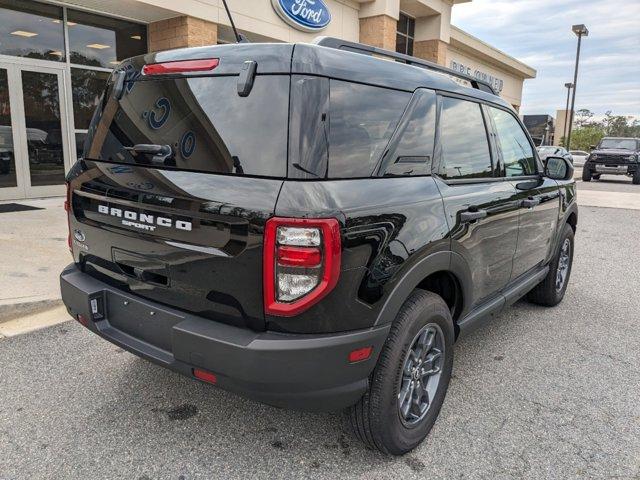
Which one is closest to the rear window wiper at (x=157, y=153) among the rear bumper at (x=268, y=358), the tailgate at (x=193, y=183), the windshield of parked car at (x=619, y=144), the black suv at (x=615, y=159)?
the tailgate at (x=193, y=183)

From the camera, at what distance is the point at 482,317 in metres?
3.14

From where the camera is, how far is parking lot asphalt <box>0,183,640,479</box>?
94.3 inches

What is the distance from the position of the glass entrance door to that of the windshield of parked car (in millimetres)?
20932

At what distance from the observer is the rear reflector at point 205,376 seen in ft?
6.85

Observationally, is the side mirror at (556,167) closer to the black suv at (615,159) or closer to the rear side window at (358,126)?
the rear side window at (358,126)

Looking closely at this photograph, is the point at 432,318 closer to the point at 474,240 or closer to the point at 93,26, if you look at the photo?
the point at 474,240

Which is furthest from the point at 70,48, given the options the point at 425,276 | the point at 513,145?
the point at 425,276

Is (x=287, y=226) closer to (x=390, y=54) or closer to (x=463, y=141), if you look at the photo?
(x=390, y=54)

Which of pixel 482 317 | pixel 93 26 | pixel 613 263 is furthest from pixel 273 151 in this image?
pixel 93 26

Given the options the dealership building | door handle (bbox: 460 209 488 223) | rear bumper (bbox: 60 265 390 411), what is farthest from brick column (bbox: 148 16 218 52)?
rear bumper (bbox: 60 265 390 411)

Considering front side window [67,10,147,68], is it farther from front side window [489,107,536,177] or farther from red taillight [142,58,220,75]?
front side window [489,107,536,177]

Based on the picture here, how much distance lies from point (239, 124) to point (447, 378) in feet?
5.81

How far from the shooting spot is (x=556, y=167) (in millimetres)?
4203

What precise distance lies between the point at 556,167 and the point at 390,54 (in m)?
2.20
